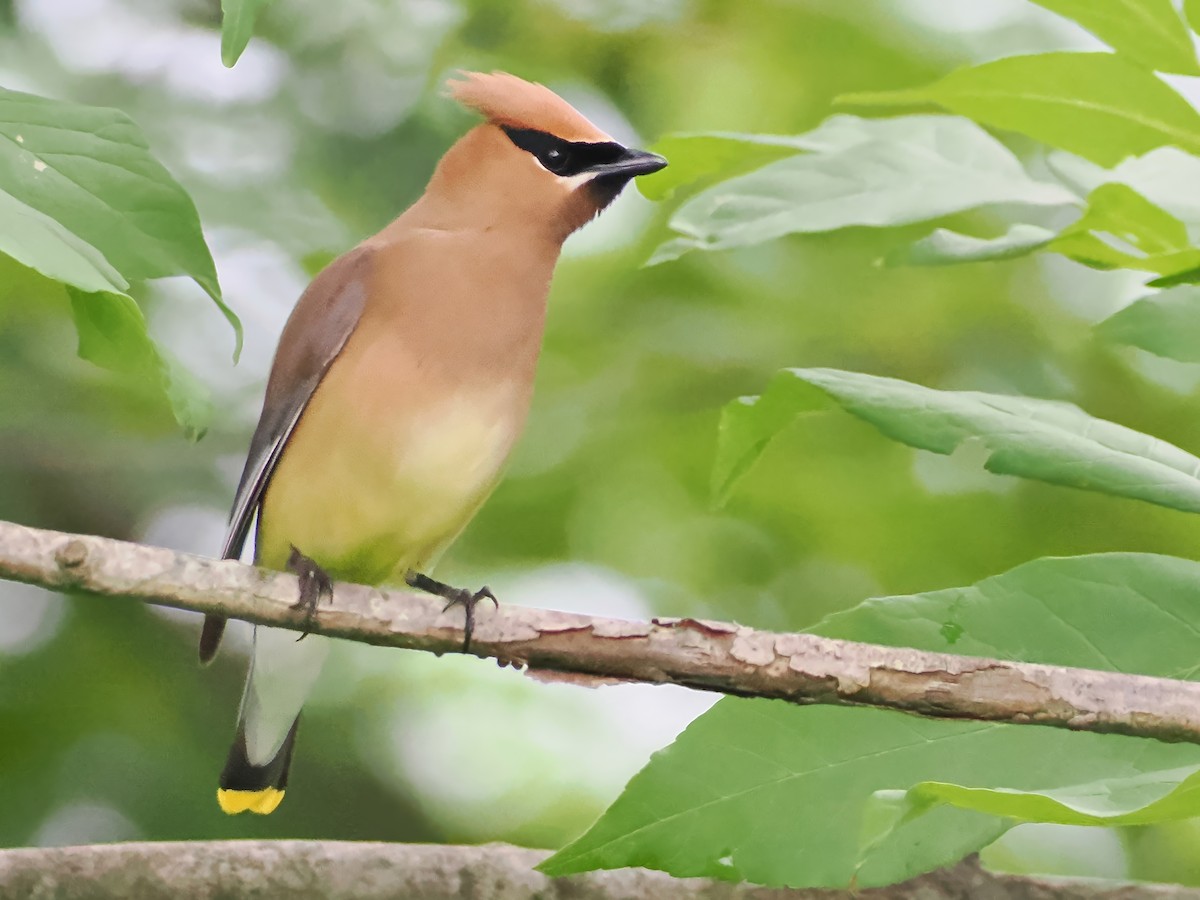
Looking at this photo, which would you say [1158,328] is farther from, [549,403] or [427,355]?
[549,403]

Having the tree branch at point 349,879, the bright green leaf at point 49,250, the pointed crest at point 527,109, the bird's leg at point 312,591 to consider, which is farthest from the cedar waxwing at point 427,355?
the bright green leaf at point 49,250

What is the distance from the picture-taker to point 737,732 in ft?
4.68

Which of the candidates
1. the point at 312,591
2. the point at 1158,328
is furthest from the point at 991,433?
the point at 312,591

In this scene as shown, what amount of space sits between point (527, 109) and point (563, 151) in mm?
92

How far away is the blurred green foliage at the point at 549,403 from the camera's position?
9.16 feet

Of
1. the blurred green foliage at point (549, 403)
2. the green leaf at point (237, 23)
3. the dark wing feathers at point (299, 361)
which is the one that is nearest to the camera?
the green leaf at point (237, 23)

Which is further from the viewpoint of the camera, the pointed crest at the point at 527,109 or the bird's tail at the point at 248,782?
the bird's tail at the point at 248,782

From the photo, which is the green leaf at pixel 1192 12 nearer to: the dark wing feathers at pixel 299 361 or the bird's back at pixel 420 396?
the bird's back at pixel 420 396

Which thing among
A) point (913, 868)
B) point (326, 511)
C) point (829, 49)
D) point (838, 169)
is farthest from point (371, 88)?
point (913, 868)

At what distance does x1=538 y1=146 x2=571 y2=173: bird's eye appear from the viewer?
238 cm

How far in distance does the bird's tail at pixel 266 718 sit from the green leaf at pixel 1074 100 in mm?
1626

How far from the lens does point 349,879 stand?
1808mm

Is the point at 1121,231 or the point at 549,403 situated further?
the point at 549,403

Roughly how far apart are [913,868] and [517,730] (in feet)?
6.34
